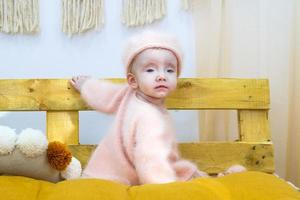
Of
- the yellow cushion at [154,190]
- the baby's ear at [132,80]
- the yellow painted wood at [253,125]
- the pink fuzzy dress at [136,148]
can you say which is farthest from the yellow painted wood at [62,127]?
the yellow painted wood at [253,125]

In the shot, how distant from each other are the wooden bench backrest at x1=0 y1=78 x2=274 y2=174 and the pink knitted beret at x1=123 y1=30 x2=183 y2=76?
17 centimetres

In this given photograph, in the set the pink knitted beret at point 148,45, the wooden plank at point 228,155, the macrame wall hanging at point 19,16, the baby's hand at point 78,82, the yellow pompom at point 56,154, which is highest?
the macrame wall hanging at point 19,16

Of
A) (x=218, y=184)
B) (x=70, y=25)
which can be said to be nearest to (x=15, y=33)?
(x=70, y=25)

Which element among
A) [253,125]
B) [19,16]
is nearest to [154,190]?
[253,125]

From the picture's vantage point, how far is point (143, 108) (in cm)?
105

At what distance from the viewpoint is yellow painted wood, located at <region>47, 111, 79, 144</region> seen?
1.20 m

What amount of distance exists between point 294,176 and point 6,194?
917 mm

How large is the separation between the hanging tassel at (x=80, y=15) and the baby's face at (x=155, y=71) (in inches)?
14.5

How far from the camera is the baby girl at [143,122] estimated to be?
1006 mm

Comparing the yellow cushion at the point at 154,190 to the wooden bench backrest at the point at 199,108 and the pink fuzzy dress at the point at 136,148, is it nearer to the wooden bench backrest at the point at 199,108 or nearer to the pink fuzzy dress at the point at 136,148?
the pink fuzzy dress at the point at 136,148

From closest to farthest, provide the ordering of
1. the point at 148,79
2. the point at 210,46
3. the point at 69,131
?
the point at 148,79 < the point at 69,131 < the point at 210,46

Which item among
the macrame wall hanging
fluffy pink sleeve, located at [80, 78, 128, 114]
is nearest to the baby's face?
fluffy pink sleeve, located at [80, 78, 128, 114]

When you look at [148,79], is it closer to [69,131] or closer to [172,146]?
[172,146]

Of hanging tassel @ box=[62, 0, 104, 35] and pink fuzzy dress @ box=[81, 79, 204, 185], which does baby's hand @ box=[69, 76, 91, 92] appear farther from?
hanging tassel @ box=[62, 0, 104, 35]
